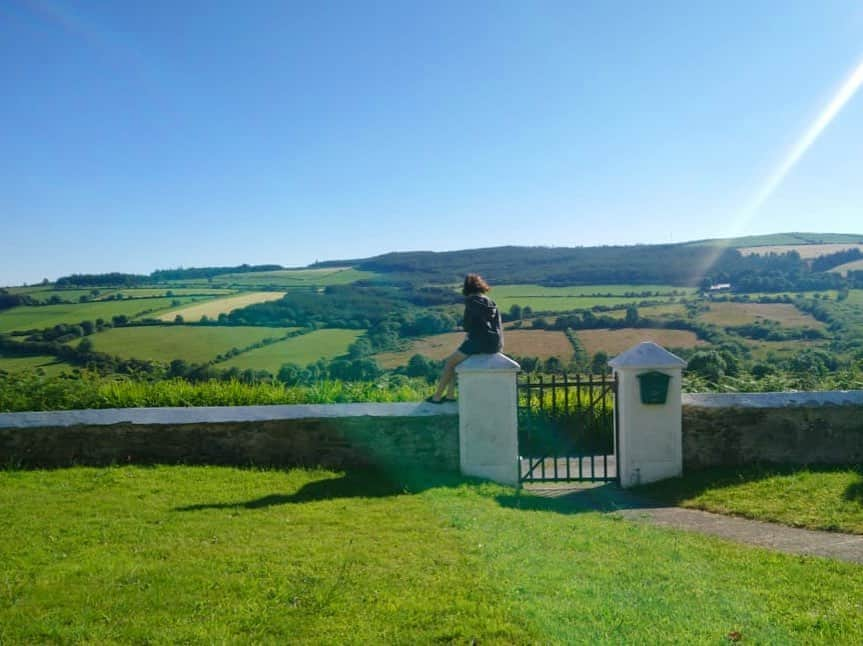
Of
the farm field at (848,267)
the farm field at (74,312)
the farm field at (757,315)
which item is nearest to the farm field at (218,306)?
the farm field at (74,312)

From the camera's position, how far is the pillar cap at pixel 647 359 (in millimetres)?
7766

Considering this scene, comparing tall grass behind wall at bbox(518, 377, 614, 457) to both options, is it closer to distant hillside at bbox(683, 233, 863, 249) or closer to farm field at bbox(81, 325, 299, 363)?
farm field at bbox(81, 325, 299, 363)

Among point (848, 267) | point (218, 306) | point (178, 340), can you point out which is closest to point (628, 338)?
point (848, 267)

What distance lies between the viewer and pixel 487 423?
7727 millimetres

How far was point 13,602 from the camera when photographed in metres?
4.03

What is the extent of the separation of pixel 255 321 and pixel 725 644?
21.9m

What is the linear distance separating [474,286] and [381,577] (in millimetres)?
4160

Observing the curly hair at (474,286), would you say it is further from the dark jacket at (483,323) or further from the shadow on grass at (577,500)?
the shadow on grass at (577,500)

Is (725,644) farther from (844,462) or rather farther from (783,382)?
(783,382)

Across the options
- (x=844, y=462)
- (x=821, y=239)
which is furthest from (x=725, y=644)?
(x=821, y=239)

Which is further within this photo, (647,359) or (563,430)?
(563,430)

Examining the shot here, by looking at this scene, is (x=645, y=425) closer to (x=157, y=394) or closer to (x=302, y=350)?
→ (x=157, y=394)

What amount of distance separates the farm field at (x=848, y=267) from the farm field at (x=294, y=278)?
17.6 metres

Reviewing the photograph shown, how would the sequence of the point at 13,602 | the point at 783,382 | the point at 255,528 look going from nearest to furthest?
the point at 13,602
the point at 255,528
the point at 783,382
